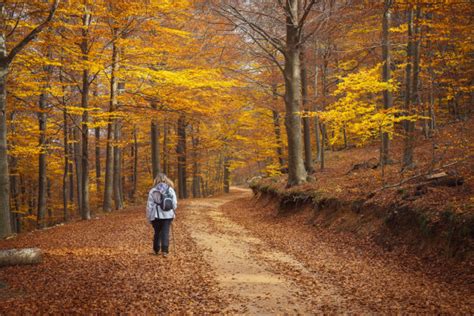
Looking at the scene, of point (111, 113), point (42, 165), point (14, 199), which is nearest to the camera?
point (111, 113)

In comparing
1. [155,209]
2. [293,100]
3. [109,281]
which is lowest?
[109,281]

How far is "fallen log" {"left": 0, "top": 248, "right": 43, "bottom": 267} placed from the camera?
7.37 metres

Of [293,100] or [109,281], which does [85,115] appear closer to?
[293,100]

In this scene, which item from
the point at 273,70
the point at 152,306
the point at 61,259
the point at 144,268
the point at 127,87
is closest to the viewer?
the point at 152,306

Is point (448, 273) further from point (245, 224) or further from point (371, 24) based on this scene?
point (371, 24)

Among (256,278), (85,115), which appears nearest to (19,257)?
(256,278)

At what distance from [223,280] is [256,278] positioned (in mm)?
590

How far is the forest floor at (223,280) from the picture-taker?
5.41m

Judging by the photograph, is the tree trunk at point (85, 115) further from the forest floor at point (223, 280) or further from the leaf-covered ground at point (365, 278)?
the leaf-covered ground at point (365, 278)

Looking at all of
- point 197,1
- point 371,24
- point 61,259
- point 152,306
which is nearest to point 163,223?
point 61,259

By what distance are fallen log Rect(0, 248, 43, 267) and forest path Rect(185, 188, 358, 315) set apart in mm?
3431

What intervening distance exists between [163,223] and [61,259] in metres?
2.20

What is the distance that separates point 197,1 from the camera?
1446cm

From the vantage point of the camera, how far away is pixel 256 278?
692 centimetres
